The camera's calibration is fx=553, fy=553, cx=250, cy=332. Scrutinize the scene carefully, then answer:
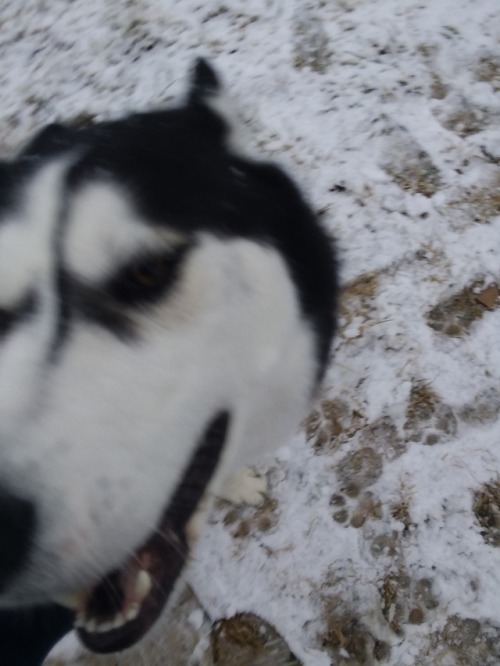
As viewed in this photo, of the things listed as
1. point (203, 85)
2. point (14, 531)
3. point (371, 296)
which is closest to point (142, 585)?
point (14, 531)

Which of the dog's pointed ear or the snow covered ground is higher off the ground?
the dog's pointed ear

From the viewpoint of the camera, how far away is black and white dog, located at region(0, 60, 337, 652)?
957 millimetres

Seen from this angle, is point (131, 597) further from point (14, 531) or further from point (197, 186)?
point (197, 186)

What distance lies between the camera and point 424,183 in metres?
2.43

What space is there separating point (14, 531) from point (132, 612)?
1.36 feet

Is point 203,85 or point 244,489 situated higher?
point 203,85

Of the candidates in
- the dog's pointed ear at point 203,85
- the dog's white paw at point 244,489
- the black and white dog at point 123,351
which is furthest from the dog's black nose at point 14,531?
the dog's white paw at point 244,489

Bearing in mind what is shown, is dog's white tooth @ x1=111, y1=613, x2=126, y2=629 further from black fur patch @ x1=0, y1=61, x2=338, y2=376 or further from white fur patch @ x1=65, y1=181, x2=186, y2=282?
white fur patch @ x1=65, y1=181, x2=186, y2=282

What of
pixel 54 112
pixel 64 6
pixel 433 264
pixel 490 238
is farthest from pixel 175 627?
pixel 64 6

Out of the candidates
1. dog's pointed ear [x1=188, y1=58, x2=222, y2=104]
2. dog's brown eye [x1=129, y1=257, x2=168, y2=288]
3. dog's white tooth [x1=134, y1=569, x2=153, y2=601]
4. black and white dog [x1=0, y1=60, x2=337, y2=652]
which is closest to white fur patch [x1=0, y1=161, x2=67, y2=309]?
black and white dog [x1=0, y1=60, x2=337, y2=652]

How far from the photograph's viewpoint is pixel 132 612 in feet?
3.91

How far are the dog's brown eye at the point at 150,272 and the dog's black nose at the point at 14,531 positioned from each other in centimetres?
45

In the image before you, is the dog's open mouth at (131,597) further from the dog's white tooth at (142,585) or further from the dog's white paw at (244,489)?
the dog's white paw at (244,489)

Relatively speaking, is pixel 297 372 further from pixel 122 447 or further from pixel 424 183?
pixel 424 183
